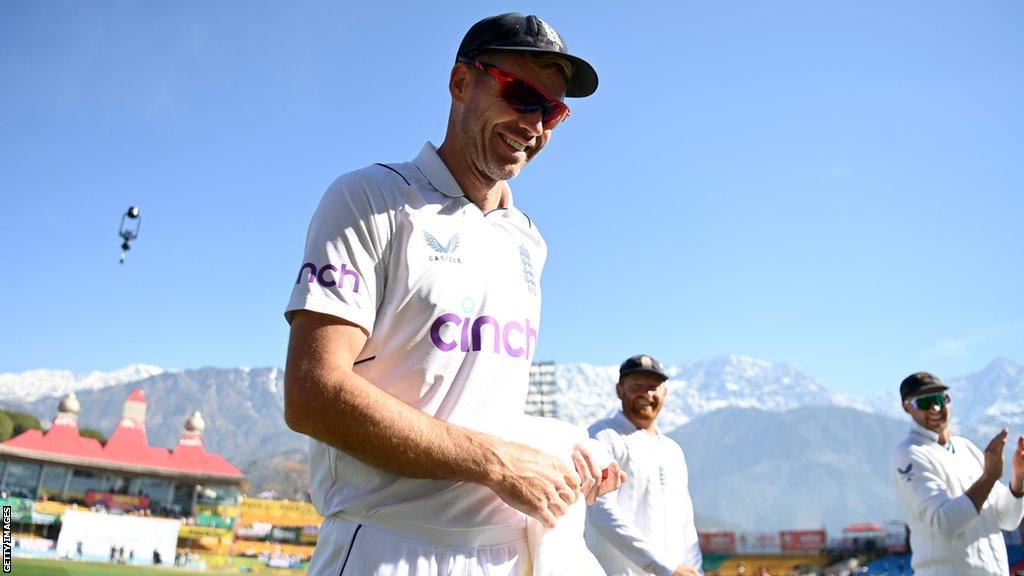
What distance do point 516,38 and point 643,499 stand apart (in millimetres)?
4646

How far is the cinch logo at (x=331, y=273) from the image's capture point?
70.6 inches

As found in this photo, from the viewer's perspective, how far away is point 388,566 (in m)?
1.79

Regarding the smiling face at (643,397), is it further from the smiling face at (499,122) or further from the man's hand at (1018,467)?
the smiling face at (499,122)

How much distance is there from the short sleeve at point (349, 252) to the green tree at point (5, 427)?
9249 cm

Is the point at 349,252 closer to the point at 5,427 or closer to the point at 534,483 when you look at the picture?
the point at 534,483

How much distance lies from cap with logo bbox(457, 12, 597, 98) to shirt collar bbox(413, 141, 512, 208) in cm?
30

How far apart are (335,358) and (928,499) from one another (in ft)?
17.4

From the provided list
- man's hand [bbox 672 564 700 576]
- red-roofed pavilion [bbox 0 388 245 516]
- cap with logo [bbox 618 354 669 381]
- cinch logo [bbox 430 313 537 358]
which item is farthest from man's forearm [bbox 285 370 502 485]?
red-roofed pavilion [bbox 0 388 245 516]

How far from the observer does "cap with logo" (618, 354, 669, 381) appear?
639 centimetres

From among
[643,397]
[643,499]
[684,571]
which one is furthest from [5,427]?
[684,571]

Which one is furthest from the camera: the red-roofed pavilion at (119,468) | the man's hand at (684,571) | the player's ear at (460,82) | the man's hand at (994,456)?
the red-roofed pavilion at (119,468)

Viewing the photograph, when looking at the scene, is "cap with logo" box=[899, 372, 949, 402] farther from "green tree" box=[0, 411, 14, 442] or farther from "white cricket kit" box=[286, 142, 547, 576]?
"green tree" box=[0, 411, 14, 442]

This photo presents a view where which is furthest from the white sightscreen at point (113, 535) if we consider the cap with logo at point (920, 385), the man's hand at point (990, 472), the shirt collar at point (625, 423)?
the man's hand at point (990, 472)

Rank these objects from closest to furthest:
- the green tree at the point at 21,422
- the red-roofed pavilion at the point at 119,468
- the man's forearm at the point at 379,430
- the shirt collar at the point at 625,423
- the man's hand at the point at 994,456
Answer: the man's forearm at the point at 379,430
the man's hand at the point at 994,456
the shirt collar at the point at 625,423
the red-roofed pavilion at the point at 119,468
the green tree at the point at 21,422
